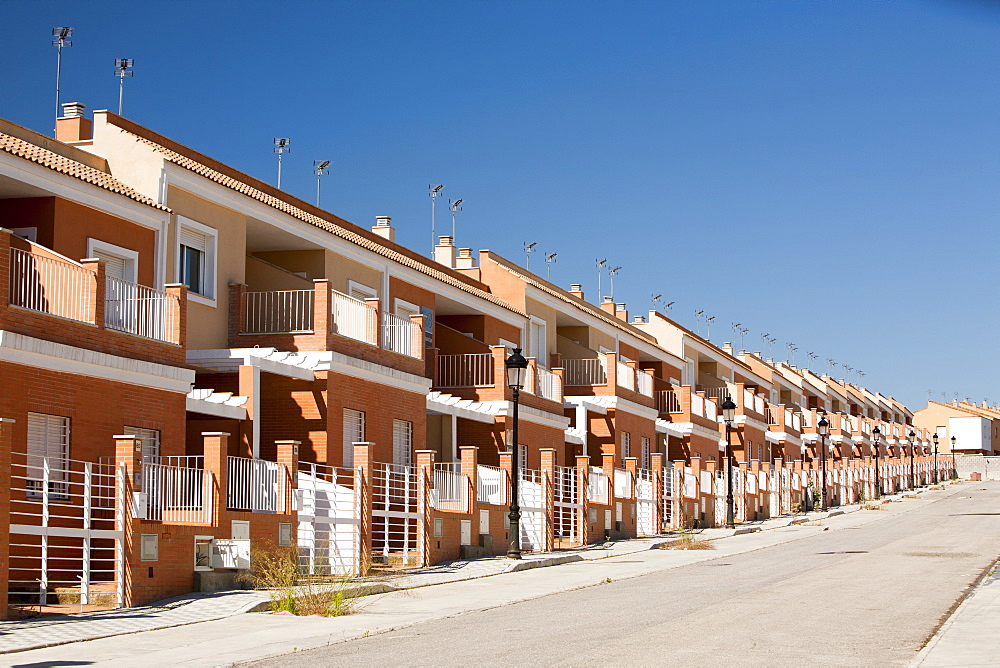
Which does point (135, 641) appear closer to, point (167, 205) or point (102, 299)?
point (102, 299)

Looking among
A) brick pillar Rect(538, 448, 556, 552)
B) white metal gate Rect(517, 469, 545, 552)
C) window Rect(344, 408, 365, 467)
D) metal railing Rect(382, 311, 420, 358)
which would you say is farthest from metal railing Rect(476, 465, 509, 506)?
window Rect(344, 408, 365, 467)

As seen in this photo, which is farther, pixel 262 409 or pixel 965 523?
pixel 965 523

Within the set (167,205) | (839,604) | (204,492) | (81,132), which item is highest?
(81,132)

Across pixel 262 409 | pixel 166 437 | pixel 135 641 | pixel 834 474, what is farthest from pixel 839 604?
pixel 834 474

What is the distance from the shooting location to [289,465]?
21141 mm

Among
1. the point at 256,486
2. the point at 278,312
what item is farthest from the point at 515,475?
the point at 256,486

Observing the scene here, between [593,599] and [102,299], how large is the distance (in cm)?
837

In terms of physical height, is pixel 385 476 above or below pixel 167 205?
below

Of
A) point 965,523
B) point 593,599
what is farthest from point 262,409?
point 965,523

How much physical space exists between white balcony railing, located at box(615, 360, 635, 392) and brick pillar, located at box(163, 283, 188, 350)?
2177 cm

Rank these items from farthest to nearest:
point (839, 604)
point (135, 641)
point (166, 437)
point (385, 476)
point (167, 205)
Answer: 1. point (385, 476)
2. point (167, 205)
3. point (166, 437)
4. point (839, 604)
5. point (135, 641)

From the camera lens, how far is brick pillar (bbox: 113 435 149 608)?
17.0 meters

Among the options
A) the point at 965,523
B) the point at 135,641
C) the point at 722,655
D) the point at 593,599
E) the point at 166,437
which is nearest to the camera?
the point at 722,655

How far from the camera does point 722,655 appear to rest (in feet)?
39.8
